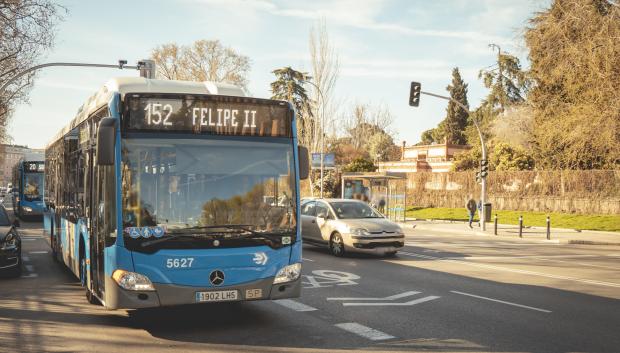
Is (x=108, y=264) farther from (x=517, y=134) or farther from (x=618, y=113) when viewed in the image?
(x=517, y=134)

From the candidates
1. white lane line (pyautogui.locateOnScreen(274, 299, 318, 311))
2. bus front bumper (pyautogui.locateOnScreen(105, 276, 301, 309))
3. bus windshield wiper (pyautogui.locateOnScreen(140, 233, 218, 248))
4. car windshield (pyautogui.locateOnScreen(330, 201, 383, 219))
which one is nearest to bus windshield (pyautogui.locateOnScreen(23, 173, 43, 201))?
car windshield (pyautogui.locateOnScreen(330, 201, 383, 219))

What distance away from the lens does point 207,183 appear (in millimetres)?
7430

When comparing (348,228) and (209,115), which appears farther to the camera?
(348,228)

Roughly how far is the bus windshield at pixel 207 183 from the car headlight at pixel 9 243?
6.40m

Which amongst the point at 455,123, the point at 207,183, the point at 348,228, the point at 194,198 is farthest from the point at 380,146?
the point at 194,198

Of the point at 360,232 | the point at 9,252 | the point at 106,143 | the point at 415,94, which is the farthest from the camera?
the point at 415,94

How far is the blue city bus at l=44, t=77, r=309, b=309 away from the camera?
23.4 ft

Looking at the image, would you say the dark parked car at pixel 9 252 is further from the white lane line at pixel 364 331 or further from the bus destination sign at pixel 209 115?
the white lane line at pixel 364 331

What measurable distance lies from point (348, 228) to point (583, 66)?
1703 centimetres

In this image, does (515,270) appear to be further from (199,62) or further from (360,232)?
(199,62)

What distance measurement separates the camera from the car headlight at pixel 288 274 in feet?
25.2

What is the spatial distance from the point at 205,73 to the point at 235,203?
155 feet

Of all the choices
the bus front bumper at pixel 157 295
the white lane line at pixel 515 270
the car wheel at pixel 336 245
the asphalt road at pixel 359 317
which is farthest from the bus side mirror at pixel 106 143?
the car wheel at pixel 336 245

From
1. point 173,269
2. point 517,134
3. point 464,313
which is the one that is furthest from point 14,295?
point 517,134
